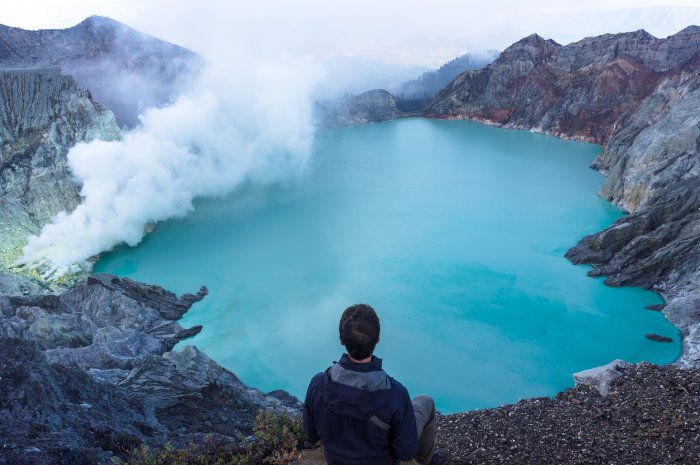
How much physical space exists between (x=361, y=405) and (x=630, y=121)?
42.4 m

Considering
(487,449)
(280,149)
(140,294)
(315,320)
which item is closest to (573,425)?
(487,449)

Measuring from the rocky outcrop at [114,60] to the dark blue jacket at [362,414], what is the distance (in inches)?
1384

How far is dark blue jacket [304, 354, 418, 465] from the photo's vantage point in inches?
124

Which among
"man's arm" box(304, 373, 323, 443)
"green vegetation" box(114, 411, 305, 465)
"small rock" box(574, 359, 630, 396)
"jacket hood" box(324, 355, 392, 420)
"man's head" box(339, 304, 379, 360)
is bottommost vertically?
"small rock" box(574, 359, 630, 396)

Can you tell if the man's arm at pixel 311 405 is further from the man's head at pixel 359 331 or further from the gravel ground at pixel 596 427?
the gravel ground at pixel 596 427

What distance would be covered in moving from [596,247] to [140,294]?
1802 cm

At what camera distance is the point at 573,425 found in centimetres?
743

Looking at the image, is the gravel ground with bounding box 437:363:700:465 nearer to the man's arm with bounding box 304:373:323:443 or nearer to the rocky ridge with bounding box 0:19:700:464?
the rocky ridge with bounding box 0:19:700:464

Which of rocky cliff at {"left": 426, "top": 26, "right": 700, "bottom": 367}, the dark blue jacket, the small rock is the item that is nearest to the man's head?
the dark blue jacket

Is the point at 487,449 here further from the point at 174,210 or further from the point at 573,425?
the point at 174,210

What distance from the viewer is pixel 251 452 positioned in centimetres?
509

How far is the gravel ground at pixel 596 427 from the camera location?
6.08 meters

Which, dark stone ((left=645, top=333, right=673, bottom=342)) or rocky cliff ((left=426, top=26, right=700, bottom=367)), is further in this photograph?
rocky cliff ((left=426, top=26, right=700, bottom=367))

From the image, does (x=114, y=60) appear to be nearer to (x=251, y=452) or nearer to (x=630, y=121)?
(x=630, y=121)
